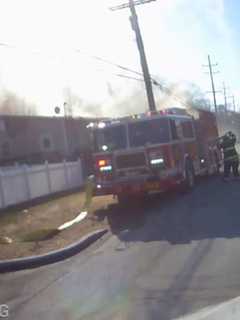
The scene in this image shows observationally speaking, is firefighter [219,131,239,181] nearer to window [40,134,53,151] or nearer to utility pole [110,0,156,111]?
utility pole [110,0,156,111]

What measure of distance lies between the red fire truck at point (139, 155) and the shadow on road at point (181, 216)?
1.75ft

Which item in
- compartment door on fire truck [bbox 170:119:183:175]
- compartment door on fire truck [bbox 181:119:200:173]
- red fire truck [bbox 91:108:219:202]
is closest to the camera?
red fire truck [bbox 91:108:219:202]

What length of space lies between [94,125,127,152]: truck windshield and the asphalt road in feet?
12.0

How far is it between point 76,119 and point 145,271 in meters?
34.3

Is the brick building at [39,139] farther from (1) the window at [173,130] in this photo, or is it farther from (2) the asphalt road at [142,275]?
(2) the asphalt road at [142,275]

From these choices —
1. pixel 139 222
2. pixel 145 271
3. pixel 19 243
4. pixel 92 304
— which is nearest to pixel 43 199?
pixel 139 222

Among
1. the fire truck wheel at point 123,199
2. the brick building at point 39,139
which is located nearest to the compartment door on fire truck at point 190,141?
the fire truck wheel at point 123,199

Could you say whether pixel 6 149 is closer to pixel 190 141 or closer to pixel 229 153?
pixel 229 153

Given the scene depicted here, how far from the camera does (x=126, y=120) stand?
1639 cm

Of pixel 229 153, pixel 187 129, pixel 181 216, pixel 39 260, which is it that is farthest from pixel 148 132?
pixel 39 260

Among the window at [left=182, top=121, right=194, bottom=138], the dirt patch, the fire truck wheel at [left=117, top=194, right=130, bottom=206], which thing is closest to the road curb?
the dirt patch

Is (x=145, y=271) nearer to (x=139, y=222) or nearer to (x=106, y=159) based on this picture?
(x=139, y=222)

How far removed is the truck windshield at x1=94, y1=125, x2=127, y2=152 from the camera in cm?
1612

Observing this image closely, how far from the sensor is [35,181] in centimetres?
2014
